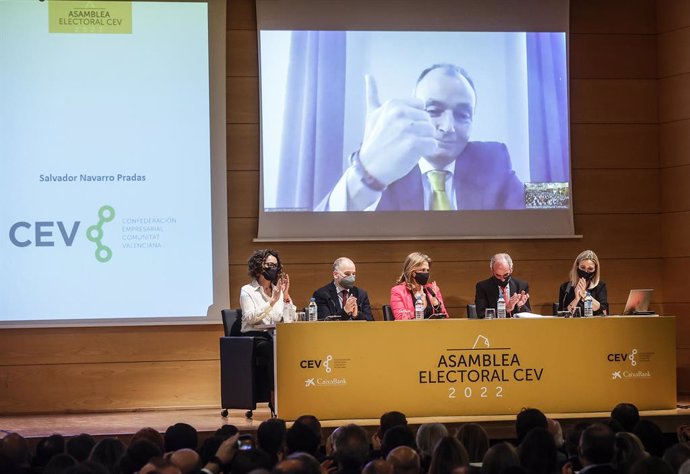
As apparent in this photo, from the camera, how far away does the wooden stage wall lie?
7.49 metres

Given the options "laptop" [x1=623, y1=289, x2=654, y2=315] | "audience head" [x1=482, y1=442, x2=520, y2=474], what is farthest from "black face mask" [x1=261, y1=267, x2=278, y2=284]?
"audience head" [x1=482, y1=442, x2=520, y2=474]

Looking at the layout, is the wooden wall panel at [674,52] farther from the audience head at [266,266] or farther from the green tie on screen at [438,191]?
the audience head at [266,266]

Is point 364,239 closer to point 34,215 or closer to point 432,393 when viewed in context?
point 432,393

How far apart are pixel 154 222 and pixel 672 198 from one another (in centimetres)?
405

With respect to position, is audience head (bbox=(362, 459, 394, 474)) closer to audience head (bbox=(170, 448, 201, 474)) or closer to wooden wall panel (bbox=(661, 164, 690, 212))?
audience head (bbox=(170, 448, 201, 474))

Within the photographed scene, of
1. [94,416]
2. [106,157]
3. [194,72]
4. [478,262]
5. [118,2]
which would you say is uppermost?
[118,2]

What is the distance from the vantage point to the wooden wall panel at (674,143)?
7812mm

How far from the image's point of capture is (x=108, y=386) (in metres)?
7.50

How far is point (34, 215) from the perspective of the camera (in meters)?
7.36

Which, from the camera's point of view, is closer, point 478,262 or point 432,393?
point 432,393

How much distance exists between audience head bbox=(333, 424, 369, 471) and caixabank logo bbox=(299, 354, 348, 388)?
85.3 inches

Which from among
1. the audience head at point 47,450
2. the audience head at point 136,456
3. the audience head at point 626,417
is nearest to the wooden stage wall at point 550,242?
the audience head at point 626,417

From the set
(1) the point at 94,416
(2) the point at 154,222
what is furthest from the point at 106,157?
(1) the point at 94,416

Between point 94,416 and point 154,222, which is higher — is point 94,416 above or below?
below
